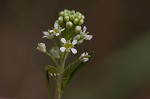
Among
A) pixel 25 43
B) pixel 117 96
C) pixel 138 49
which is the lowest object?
pixel 117 96

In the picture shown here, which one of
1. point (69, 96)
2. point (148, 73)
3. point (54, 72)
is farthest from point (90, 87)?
point (54, 72)

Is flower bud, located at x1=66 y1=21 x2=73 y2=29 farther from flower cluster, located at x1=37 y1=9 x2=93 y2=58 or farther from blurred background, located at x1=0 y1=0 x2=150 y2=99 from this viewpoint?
blurred background, located at x1=0 y1=0 x2=150 y2=99

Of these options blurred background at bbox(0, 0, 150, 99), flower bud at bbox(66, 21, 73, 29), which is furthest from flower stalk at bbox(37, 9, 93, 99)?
blurred background at bbox(0, 0, 150, 99)

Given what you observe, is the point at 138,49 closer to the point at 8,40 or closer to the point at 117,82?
the point at 117,82

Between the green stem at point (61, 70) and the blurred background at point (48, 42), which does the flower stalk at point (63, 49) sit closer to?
the green stem at point (61, 70)

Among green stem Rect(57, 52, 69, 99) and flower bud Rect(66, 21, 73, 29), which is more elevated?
flower bud Rect(66, 21, 73, 29)

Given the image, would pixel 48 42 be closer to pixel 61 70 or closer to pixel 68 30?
pixel 68 30

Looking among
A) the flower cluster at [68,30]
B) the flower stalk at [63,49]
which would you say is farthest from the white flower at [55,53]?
the flower cluster at [68,30]

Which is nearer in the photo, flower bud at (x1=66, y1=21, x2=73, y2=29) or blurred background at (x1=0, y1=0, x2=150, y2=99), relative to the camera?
flower bud at (x1=66, y1=21, x2=73, y2=29)
